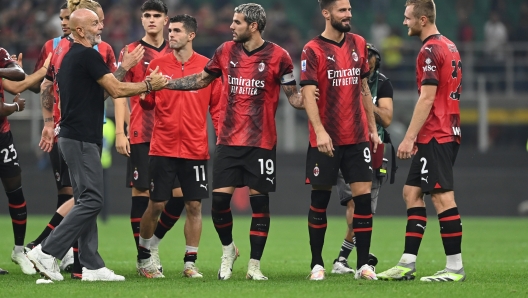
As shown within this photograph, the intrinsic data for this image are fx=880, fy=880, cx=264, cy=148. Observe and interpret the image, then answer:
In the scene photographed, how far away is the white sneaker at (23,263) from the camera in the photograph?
367 inches

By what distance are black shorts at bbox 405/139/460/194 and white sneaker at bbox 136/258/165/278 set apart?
2801 millimetres

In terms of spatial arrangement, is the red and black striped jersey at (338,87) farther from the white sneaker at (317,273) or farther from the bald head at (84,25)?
the bald head at (84,25)

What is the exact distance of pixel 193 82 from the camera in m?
8.79

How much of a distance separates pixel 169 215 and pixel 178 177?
0.59 meters

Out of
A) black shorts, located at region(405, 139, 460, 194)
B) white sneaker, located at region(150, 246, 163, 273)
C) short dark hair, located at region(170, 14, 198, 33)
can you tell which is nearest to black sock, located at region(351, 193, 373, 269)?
black shorts, located at region(405, 139, 460, 194)

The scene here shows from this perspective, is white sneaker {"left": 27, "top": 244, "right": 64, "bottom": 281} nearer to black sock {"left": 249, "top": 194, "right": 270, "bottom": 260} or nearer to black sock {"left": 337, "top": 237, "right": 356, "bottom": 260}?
black sock {"left": 249, "top": 194, "right": 270, "bottom": 260}

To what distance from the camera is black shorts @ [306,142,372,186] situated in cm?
851

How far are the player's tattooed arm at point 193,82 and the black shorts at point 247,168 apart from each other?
0.68 metres

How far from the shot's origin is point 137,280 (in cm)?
862

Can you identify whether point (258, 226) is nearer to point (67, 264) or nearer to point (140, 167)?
point (140, 167)

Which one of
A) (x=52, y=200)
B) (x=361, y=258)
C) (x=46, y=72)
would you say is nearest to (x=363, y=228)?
(x=361, y=258)

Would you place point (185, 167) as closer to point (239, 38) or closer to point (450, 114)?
point (239, 38)

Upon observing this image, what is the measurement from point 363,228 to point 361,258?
291 millimetres

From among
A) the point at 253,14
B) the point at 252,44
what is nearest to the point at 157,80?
the point at 252,44
